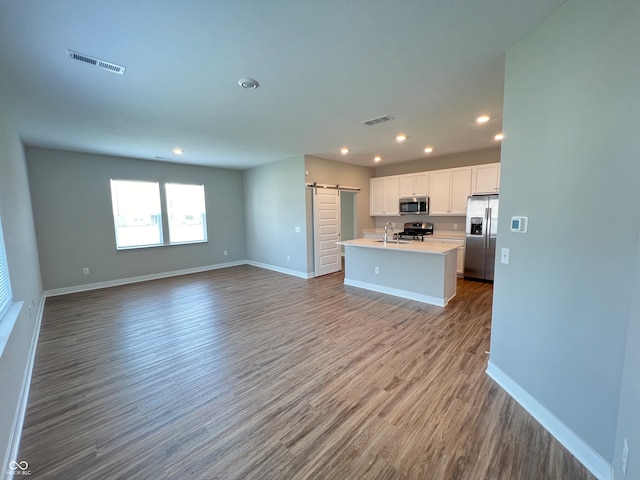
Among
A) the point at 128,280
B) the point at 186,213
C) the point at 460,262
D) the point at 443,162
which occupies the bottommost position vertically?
the point at 128,280

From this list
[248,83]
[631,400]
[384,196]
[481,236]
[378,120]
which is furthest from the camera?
[384,196]

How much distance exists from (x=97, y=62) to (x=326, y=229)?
467 centimetres

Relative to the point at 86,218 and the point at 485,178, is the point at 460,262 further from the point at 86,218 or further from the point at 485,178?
the point at 86,218

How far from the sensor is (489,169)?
5.14 m

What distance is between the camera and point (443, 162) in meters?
6.06

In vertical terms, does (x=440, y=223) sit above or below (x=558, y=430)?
above

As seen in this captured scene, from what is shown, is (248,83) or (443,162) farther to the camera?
(443,162)

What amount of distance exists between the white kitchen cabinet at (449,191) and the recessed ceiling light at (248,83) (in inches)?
186

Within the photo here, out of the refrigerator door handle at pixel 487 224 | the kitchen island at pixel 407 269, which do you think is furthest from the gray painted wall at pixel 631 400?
the refrigerator door handle at pixel 487 224

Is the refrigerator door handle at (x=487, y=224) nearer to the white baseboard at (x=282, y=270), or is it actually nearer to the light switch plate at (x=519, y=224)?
the light switch plate at (x=519, y=224)

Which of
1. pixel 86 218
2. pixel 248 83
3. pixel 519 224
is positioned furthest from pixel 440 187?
pixel 86 218

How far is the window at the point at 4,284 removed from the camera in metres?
2.01

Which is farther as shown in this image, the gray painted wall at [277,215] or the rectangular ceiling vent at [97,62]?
the gray painted wall at [277,215]

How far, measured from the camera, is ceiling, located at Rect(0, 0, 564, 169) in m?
1.62
